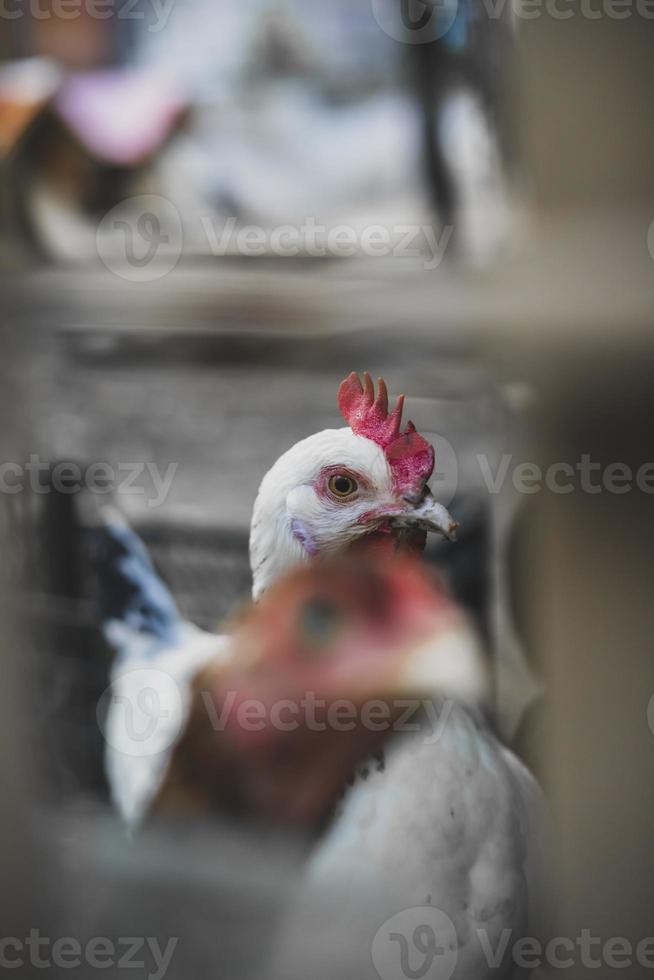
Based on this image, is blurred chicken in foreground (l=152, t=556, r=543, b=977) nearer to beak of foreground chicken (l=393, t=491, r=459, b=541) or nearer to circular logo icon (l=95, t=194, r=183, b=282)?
beak of foreground chicken (l=393, t=491, r=459, b=541)

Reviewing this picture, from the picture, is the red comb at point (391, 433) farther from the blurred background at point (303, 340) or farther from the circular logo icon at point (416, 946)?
the circular logo icon at point (416, 946)

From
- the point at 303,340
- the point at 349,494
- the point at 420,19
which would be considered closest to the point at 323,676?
the point at 349,494

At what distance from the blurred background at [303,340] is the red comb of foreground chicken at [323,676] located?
3cm

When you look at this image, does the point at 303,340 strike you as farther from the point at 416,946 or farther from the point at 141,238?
the point at 416,946

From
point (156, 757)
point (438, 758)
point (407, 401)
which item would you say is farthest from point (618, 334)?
point (156, 757)

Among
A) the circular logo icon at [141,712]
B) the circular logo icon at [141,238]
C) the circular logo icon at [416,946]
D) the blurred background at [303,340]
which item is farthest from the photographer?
the circular logo icon at [141,712]

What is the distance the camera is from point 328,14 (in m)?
0.64

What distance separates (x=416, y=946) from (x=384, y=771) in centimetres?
10

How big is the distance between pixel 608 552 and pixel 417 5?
346mm

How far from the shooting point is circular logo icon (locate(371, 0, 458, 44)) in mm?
466

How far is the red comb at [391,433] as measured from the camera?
484 mm

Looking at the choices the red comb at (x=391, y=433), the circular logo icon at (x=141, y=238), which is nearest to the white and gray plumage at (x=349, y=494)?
the red comb at (x=391, y=433)

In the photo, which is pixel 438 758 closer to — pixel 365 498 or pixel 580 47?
pixel 365 498

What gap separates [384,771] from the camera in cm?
58
